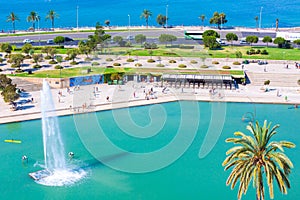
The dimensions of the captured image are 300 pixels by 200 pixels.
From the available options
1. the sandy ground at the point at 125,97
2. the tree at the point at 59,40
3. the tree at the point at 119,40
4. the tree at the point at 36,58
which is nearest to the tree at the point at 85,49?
the tree at the point at 119,40

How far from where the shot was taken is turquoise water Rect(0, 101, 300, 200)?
4241cm

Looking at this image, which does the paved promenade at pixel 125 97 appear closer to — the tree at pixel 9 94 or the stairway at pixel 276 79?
the tree at pixel 9 94

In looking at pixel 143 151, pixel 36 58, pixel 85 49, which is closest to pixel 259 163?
pixel 143 151

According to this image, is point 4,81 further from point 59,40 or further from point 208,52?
point 208,52

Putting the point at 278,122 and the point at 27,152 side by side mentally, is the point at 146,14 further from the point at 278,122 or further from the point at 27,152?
the point at 27,152

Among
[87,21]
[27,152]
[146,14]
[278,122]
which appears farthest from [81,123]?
[87,21]

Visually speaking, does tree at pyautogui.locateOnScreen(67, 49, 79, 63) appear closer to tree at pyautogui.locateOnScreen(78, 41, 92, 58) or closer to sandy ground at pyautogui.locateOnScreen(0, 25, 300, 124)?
tree at pyautogui.locateOnScreen(78, 41, 92, 58)

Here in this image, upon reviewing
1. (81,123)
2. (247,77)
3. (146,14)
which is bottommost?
(81,123)

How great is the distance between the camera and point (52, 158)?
48.5 meters

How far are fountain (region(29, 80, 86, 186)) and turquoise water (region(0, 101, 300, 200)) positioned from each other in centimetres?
98

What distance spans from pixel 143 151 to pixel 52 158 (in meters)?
10.5

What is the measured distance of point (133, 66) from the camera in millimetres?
86750

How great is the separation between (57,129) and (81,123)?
6388 millimetres

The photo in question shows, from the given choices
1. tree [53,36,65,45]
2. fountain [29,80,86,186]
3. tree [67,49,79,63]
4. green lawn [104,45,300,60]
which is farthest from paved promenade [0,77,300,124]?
tree [53,36,65,45]
